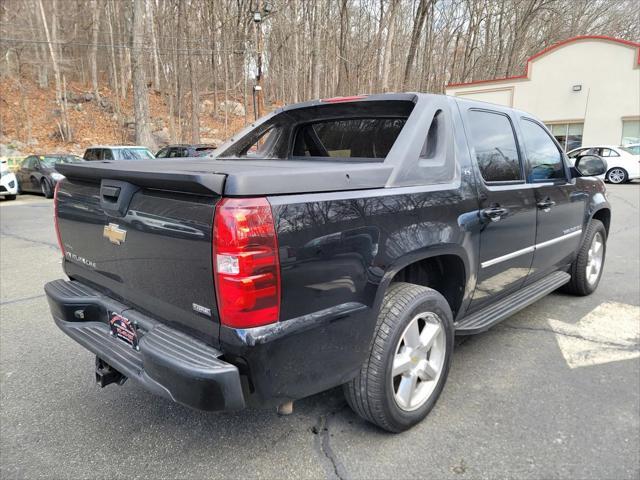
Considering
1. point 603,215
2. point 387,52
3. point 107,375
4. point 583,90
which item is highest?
point 387,52

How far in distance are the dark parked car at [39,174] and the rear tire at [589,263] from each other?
50.3 feet

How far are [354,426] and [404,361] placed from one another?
52cm

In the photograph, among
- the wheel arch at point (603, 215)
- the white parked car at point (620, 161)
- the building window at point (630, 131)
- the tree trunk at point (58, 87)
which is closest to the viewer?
the wheel arch at point (603, 215)

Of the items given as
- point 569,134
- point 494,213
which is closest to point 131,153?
point 494,213

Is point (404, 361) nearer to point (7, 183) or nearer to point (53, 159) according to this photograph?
point (7, 183)

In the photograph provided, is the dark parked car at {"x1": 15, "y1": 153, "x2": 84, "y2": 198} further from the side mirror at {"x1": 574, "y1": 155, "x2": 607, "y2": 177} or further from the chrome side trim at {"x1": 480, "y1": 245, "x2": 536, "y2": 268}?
the chrome side trim at {"x1": 480, "y1": 245, "x2": 536, "y2": 268}

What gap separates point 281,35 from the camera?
3297 cm

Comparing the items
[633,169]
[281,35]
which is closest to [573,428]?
[633,169]

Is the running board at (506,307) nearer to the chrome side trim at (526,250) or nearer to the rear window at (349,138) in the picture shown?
the chrome side trim at (526,250)

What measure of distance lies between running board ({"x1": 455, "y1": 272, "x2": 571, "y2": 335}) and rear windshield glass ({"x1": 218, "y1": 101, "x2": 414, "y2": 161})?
1324 mm

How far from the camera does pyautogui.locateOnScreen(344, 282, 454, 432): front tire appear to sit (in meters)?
2.34

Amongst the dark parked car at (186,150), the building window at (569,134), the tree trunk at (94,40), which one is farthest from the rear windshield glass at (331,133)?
the tree trunk at (94,40)

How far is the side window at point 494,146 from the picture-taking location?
307 cm

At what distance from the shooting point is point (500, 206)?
3.07 m
